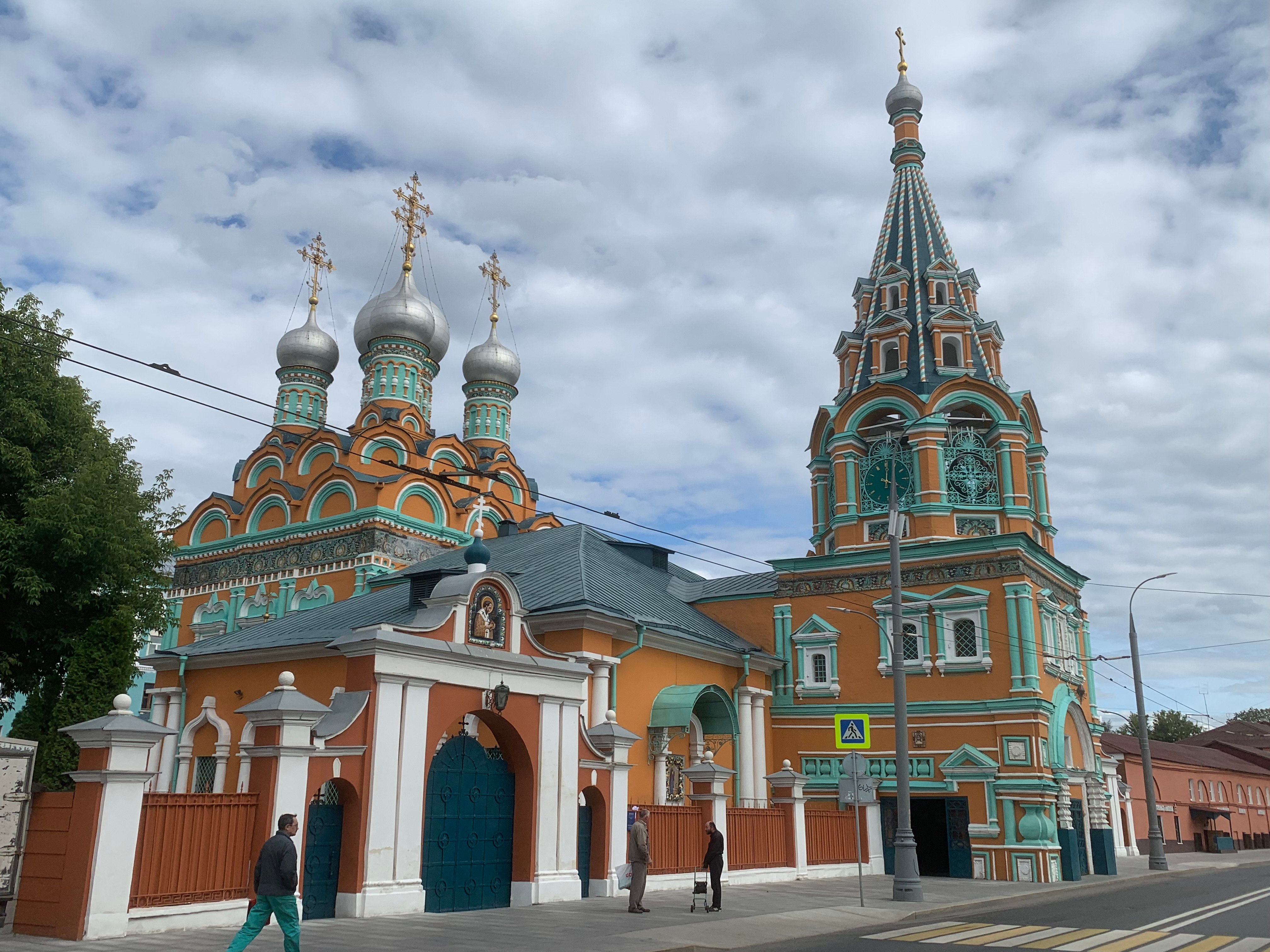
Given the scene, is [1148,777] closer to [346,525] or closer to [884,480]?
[884,480]

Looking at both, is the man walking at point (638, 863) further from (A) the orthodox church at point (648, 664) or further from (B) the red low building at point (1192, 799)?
(B) the red low building at point (1192, 799)

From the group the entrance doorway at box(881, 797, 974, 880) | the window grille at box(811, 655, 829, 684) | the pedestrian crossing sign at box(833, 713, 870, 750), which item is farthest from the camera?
the window grille at box(811, 655, 829, 684)

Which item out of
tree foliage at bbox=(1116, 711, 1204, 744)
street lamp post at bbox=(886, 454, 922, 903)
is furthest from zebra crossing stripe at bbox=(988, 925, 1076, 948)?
tree foliage at bbox=(1116, 711, 1204, 744)

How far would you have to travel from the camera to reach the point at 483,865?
14742mm

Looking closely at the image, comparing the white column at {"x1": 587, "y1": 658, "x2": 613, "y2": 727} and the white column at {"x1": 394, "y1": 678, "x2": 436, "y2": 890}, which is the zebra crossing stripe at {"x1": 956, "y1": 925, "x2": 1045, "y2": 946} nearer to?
the white column at {"x1": 394, "y1": 678, "x2": 436, "y2": 890}

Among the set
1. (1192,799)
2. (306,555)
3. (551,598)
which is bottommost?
(1192,799)

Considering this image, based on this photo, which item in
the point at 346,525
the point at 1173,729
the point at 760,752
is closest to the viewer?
the point at 760,752

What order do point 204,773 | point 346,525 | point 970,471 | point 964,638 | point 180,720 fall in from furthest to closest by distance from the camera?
point 346,525 < point 970,471 < point 964,638 < point 180,720 < point 204,773

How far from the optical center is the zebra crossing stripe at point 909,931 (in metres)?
12.4

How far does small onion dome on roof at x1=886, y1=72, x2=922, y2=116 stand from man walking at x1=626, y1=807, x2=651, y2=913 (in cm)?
2452

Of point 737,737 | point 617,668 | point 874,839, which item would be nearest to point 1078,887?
point 874,839

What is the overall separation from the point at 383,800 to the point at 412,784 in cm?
49

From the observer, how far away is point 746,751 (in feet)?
79.1

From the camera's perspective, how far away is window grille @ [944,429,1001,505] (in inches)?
1027
